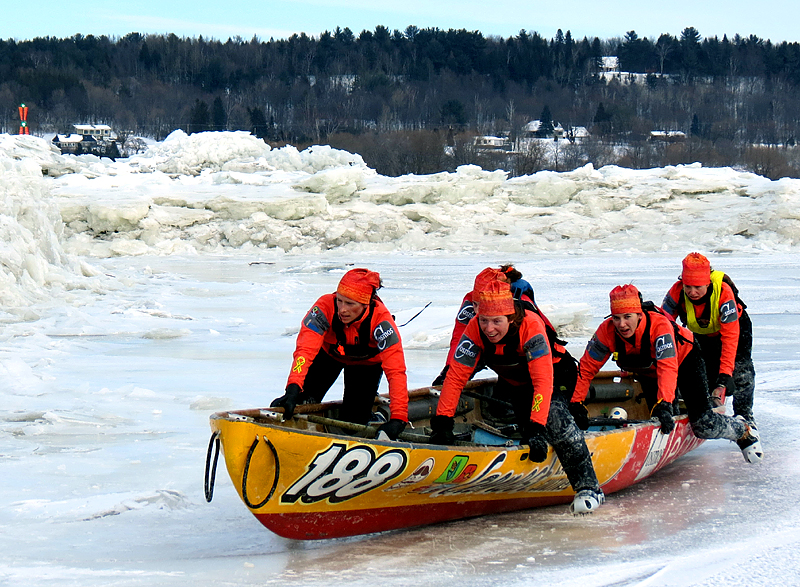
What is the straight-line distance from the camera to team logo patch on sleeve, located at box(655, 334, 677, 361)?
574 centimetres

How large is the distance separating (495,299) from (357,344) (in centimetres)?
89

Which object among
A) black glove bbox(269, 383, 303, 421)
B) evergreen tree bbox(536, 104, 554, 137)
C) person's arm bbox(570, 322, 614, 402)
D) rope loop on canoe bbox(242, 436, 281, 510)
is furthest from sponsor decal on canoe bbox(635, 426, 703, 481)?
evergreen tree bbox(536, 104, 554, 137)

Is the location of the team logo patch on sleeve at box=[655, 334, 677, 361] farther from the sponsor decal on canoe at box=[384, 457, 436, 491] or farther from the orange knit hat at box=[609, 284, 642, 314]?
the sponsor decal on canoe at box=[384, 457, 436, 491]

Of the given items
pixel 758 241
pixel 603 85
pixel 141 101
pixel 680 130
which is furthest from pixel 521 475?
pixel 603 85

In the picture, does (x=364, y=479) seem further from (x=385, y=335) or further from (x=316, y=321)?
(x=316, y=321)

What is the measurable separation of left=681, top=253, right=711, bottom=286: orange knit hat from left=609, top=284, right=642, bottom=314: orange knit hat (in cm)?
111

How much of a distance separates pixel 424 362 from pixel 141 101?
81390mm

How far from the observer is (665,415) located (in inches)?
228

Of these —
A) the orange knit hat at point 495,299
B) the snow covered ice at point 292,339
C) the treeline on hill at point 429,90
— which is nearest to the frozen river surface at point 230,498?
the snow covered ice at point 292,339

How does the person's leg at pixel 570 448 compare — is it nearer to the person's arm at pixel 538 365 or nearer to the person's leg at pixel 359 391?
the person's arm at pixel 538 365

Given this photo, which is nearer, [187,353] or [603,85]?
[187,353]

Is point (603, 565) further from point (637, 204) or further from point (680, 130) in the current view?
point (680, 130)

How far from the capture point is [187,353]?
986 centimetres

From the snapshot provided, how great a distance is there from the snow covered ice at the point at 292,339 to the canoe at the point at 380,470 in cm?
15
